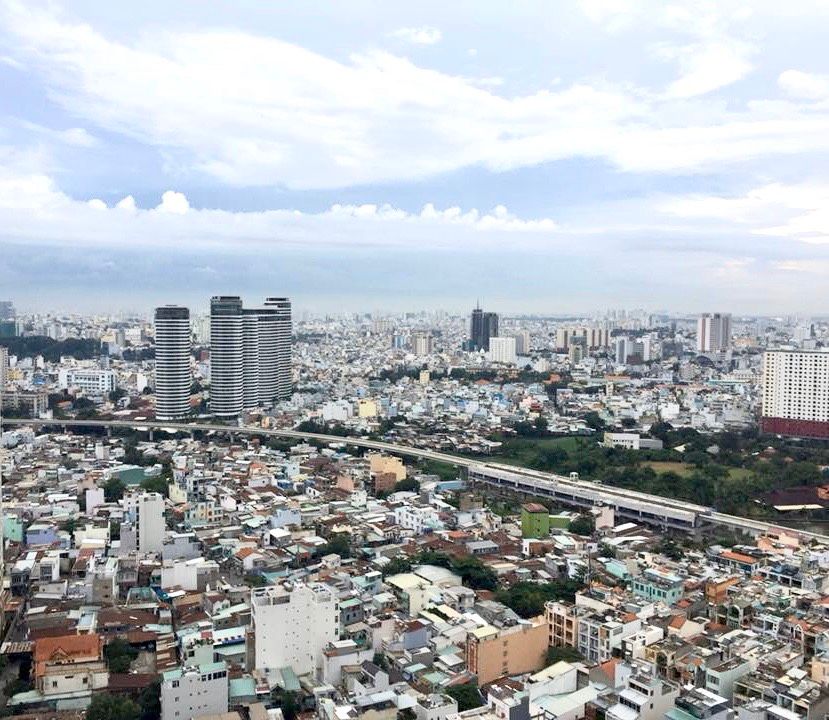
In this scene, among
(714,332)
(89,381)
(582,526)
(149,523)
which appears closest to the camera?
(149,523)

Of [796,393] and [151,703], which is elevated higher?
[796,393]

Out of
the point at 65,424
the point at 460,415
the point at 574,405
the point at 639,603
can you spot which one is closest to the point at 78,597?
the point at 639,603

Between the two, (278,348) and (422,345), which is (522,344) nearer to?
(422,345)

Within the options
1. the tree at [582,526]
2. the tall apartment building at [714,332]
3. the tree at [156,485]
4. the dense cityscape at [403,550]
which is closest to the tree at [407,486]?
the dense cityscape at [403,550]

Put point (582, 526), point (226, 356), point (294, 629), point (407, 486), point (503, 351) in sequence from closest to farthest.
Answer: point (294, 629) < point (582, 526) < point (407, 486) < point (226, 356) < point (503, 351)

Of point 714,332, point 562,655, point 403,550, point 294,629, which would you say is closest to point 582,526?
point 403,550

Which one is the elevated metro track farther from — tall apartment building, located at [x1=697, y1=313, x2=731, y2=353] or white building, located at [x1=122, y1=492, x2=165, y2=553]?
tall apartment building, located at [x1=697, y1=313, x2=731, y2=353]
